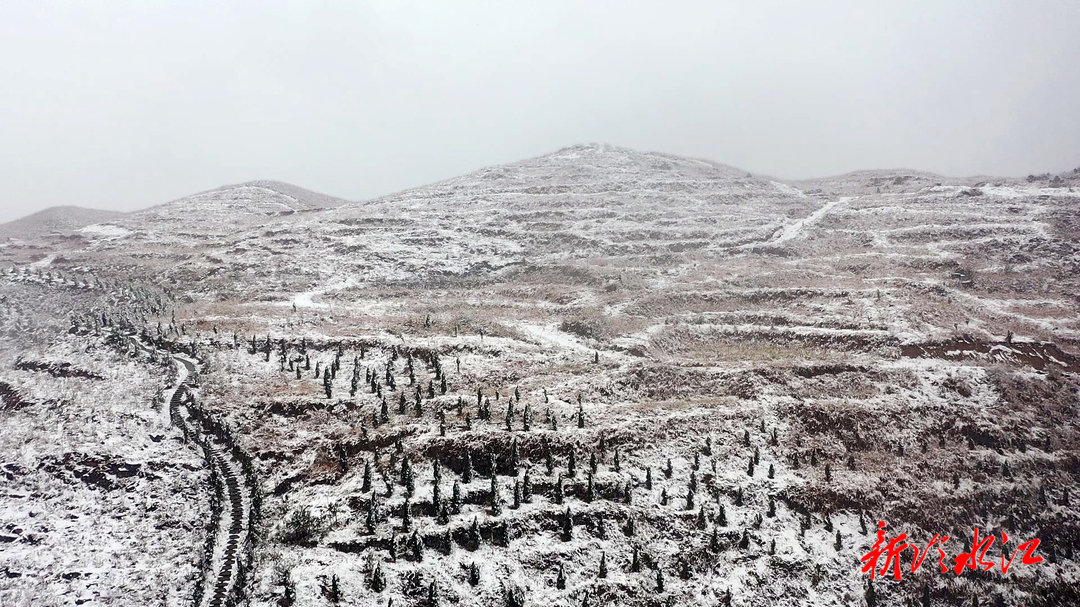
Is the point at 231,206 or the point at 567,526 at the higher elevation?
the point at 231,206

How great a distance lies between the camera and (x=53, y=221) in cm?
8169

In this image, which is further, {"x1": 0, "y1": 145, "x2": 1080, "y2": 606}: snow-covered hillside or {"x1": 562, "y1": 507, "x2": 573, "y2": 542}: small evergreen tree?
{"x1": 562, "y1": 507, "x2": 573, "y2": 542}: small evergreen tree

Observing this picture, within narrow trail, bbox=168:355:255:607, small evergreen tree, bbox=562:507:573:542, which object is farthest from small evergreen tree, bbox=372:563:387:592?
small evergreen tree, bbox=562:507:573:542

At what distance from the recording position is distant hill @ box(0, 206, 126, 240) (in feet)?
251

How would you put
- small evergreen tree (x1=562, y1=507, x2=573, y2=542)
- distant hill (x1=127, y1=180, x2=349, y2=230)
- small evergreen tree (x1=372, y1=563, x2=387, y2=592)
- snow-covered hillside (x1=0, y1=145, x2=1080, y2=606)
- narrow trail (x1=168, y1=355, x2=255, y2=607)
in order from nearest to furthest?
1. small evergreen tree (x1=372, y1=563, x2=387, y2=592)
2. narrow trail (x1=168, y1=355, x2=255, y2=607)
3. snow-covered hillside (x1=0, y1=145, x2=1080, y2=606)
4. small evergreen tree (x1=562, y1=507, x2=573, y2=542)
5. distant hill (x1=127, y1=180, x2=349, y2=230)

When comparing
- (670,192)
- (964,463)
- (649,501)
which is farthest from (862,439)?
(670,192)

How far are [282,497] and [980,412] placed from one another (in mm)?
29449

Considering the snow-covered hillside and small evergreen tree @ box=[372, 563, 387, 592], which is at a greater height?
the snow-covered hillside

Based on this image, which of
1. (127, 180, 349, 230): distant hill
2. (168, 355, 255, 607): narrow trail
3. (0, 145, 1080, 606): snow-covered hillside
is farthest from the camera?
(127, 180, 349, 230): distant hill

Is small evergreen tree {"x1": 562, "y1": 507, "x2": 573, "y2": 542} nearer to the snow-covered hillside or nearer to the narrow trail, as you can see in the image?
the snow-covered hillside

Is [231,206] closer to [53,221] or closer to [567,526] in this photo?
[53,221]

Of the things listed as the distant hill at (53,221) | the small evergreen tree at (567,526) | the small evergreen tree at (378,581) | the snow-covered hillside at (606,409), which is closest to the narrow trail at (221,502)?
the snow-covered hillside at (606,409)

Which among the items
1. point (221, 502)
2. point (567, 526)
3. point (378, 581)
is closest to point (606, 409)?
point (567, 526)

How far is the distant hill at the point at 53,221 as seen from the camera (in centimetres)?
7656
